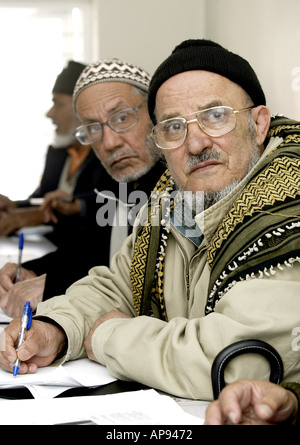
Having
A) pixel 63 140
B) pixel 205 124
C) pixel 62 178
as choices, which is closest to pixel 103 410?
pixel 205 124

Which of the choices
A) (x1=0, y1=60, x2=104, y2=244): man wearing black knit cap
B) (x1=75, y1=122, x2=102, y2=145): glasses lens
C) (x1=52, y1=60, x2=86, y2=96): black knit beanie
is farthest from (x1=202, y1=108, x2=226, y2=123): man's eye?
(x1=52, y1=60, x2=86, y2=96): black knit beanie

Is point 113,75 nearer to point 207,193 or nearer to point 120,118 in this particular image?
point 120,118

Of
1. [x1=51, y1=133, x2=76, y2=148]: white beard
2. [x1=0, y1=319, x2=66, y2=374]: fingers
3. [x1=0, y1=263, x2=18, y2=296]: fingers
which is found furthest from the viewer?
[x1=51, y1=133, x2=76, y2=148]: white beard

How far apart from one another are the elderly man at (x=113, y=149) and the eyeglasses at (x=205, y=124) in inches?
30.8

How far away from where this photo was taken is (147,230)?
1.78 m

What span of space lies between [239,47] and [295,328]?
1806 mm

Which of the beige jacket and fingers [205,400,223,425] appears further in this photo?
the beige jacket

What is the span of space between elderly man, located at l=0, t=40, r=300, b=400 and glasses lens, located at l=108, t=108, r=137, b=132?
2.14ft

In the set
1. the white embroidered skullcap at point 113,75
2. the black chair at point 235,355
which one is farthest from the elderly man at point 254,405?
the white embroidered skullcap at point 113,75

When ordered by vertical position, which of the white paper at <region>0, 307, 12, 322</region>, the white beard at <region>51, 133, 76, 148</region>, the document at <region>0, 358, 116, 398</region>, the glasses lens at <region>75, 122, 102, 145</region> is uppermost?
the white beard at <region>51, 133, 76, 148</region>

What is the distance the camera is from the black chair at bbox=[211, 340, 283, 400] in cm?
112

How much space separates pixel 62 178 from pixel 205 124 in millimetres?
3480

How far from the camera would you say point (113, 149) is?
8.41 ft

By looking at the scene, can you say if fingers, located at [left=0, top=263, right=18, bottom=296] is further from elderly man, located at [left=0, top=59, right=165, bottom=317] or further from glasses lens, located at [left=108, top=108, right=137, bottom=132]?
glasses lens, located at [left=108, top=108, right=137, bottom=132]
